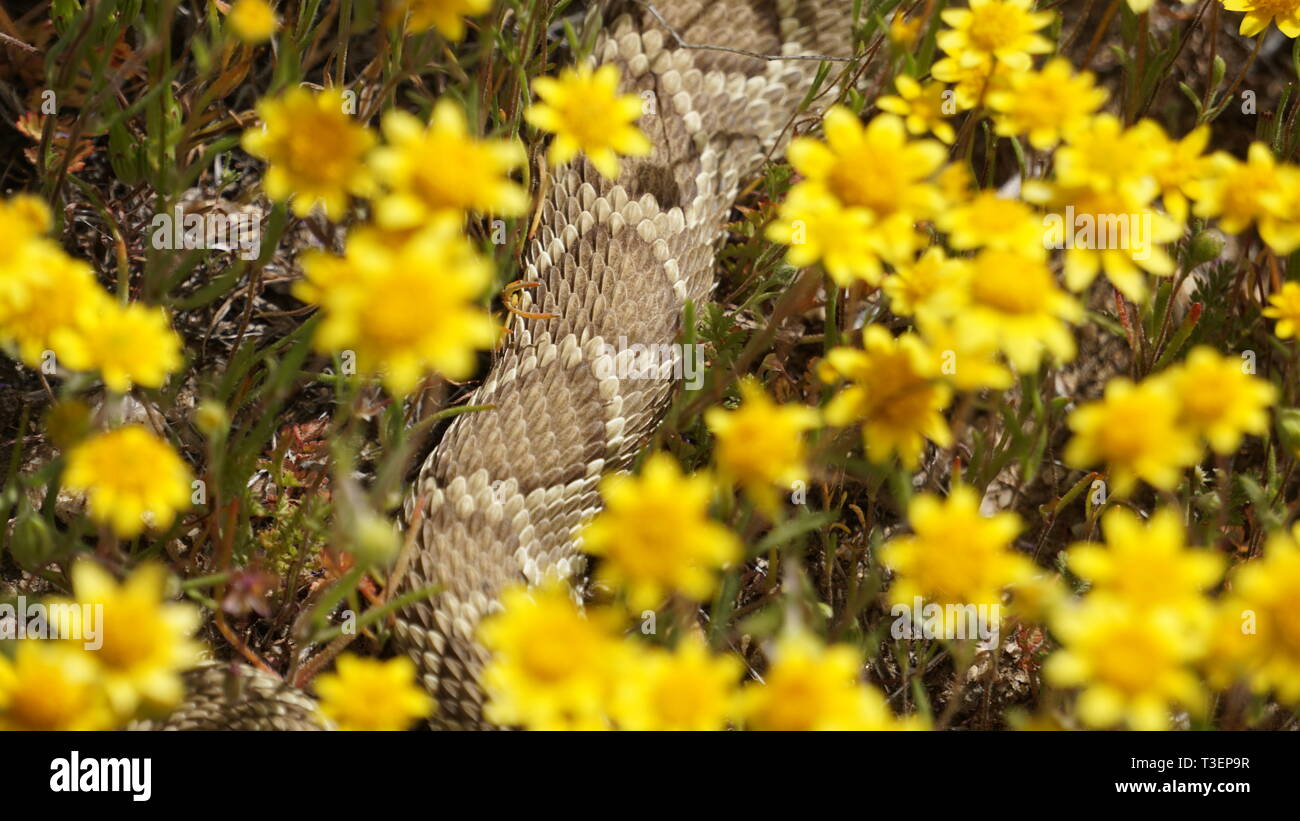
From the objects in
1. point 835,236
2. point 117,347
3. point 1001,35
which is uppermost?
point 1001,35

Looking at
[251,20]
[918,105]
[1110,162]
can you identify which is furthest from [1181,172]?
[251,20]

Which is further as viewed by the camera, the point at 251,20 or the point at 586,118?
the point at 586,118

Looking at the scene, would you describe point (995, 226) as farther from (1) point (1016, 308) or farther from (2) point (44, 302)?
(2) point (44, 302)

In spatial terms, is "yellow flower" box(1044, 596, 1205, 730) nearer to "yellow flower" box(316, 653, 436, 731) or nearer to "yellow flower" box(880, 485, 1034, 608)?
"yellow flower" box(880, 485, 1034, 608)

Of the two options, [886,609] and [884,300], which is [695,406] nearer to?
[884,300]

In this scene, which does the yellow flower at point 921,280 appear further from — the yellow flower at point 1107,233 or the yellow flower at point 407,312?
the yellow flower at point 407,312
